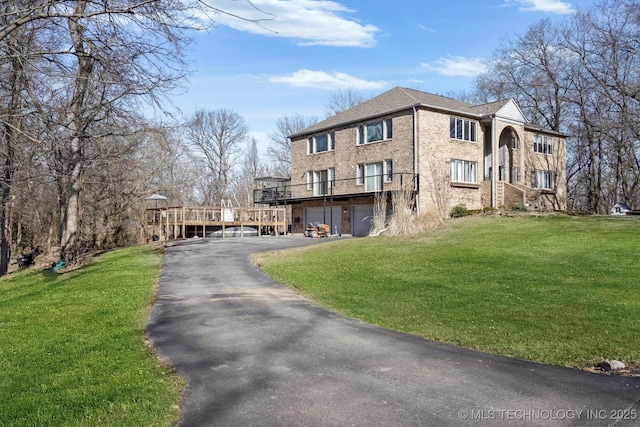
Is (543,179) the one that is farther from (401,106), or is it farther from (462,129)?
(401,106)

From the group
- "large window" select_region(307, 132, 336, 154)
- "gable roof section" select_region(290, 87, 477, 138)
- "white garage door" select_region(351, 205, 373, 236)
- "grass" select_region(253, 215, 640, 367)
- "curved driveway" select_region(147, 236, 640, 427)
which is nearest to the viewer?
"curved driveway" select_region(147, 236, 640, 427)

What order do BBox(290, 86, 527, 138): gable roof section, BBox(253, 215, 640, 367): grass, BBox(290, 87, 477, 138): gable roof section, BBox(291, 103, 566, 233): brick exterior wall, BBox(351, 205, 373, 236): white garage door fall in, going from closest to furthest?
1. BBox(253, 215, 640, 367): grass
2. BBox(291, 103, 566, 233): brick exterior wall
3. BBox(290, 87, 477, 138): gable roof section
4. BBox(290, 86, 527, 138): gable roof section
5. BBox(351, 205, 373, 236): white garage door

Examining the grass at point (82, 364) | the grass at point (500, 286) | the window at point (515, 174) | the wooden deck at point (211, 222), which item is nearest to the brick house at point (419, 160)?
the window at point (515, 174)

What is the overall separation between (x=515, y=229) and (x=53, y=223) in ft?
89.6

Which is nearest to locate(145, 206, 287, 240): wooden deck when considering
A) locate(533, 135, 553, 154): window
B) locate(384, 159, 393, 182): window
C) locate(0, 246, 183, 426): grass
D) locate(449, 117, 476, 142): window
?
locate(384, 159, 393, 182): window

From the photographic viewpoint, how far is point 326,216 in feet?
110

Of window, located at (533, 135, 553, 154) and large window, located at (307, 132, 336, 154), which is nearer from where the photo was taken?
large window, located at (307, 132, 336, 154)

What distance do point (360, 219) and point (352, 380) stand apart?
84.4ft

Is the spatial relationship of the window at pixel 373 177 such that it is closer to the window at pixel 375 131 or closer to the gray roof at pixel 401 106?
the window at pixel 375 131

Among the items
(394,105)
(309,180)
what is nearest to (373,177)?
(394,105)

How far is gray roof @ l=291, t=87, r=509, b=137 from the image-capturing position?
1123 inches

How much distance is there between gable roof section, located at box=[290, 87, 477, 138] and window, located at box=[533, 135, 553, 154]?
21.5 ft

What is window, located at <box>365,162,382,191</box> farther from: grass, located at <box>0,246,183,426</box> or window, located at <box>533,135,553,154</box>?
grass, located at <box>0,246,183,426</box>

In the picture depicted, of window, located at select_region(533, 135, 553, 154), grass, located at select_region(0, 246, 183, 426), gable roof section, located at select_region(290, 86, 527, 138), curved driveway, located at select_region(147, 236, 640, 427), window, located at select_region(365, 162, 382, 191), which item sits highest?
gable roof section, located at select_region(290, 86, 527, 138)
